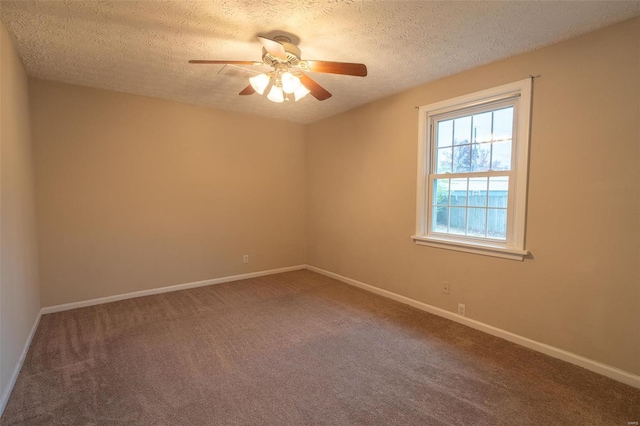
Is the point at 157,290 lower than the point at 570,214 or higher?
lower

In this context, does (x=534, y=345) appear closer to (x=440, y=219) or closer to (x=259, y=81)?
(x=440, y=219)

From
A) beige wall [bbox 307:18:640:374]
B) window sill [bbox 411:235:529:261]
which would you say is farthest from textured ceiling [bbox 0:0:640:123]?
window sill [bbox 411:235:529:261]

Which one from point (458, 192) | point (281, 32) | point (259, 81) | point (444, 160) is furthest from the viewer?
point (444, 160)

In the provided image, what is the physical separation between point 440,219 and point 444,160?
0.64 meters

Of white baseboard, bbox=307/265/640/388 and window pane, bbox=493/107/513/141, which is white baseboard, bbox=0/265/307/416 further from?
window pane, bbox=493/107/513/141

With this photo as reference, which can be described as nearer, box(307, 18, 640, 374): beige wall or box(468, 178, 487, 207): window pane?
box(307, 18, 640, 374): beige wall

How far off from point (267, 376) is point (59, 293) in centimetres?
276

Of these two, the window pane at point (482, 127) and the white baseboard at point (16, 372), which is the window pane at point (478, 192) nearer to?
A: the window pane at point (482, 127)

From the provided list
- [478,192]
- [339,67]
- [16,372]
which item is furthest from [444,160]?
[16,372]

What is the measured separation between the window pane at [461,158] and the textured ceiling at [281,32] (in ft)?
2.48

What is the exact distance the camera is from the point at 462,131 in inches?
121

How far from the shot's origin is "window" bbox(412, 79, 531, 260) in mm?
2600

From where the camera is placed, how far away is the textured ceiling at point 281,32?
195 centimetres

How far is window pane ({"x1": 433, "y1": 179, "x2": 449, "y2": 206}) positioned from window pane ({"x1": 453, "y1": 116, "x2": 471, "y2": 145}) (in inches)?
16.9
